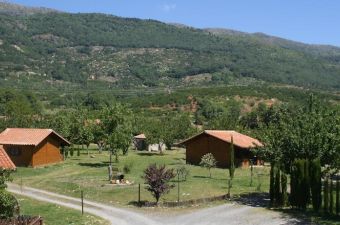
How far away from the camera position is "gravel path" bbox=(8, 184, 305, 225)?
30.9 metres

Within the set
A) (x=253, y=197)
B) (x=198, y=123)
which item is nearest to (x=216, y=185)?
(x=253, y=197)

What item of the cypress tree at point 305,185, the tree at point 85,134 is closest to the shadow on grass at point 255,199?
the cypress tree at point 305,185

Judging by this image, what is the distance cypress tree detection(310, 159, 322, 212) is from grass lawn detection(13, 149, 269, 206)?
782cm

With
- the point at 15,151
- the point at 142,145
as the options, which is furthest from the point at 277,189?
the point at 142,145

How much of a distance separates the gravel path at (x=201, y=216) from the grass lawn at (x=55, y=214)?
951 millimetres

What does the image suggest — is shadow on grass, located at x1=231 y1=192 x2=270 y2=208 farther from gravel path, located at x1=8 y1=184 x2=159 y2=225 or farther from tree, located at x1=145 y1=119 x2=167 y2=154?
tree, located at x1=145 y1=119 x2=167 y2=154

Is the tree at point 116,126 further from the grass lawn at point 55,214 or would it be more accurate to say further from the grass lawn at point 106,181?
the grass lawn at point 55,214

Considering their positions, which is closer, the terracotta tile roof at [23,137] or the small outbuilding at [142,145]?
the terracotta tile roof at [23,137]

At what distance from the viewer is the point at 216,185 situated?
4325cm

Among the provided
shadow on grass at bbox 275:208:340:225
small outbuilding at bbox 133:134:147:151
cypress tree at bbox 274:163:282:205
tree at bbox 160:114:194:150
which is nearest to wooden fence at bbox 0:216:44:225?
shadow on grass at bbox 275:208:340:225

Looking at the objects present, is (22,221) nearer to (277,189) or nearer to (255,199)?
(277,189)

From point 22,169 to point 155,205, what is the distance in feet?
75.7

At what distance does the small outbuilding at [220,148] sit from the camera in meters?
59.4

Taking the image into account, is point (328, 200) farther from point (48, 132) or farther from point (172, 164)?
point (48, 132)
